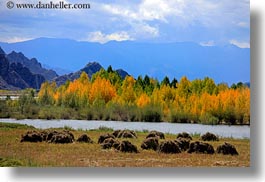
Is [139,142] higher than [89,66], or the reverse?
[89,66]

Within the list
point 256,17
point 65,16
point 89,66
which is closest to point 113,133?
point 89,66

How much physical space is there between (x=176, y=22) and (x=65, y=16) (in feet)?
4.76

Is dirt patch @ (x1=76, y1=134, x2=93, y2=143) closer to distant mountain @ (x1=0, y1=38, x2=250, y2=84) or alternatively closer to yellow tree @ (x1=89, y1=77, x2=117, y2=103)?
yellow tree @ (x1=89, y1=77, x2=117, y2=103)

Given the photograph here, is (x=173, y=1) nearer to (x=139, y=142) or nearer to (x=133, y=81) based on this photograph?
(x=133, y=81)

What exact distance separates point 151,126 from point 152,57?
93cm

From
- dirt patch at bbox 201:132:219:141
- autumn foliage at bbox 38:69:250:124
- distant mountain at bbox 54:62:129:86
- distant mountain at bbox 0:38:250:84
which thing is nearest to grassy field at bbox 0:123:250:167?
dirt patch at bbox 201:132:219:141

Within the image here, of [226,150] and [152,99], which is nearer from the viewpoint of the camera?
[226,150]

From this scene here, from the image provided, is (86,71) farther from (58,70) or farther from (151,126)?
(151,126)

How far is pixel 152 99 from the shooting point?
8867mm

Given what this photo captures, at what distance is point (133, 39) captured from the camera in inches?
341

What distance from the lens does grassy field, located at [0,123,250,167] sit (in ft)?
27.3

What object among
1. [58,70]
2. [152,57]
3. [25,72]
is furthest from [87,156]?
[152,57]

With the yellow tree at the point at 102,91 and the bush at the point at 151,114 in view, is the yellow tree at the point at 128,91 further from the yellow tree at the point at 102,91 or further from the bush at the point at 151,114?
the bush at the point at 151,114

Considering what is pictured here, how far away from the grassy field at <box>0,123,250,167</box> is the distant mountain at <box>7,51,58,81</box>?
73cm
